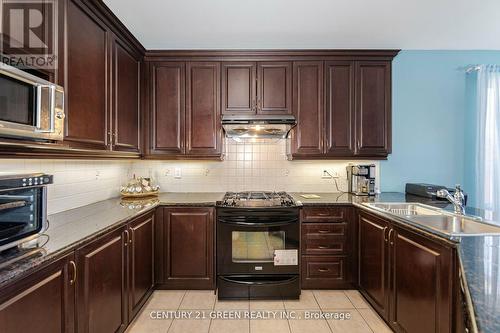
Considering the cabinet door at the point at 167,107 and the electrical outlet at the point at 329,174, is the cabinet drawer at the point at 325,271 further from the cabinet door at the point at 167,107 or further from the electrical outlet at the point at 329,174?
the cabinet door at the point at 167,107

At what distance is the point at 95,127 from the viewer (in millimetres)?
1952

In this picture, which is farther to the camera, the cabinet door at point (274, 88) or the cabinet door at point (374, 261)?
the cabinet door at point (274, 88)

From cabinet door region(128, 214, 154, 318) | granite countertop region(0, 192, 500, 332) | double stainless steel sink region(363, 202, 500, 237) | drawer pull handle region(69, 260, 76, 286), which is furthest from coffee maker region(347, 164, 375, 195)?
drawer pull handle region(69, 260, 76, 286)

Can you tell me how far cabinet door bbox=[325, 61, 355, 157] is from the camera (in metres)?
2.83

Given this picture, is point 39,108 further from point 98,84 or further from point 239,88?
point 239,88

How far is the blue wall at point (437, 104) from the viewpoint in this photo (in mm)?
2988

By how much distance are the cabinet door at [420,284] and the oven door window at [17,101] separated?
2.24 metres

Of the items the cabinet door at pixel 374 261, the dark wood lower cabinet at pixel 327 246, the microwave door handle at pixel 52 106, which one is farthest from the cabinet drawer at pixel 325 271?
the microwave door handle at pixel 52 106

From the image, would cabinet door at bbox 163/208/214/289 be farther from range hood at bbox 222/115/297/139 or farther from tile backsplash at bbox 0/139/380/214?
range hood at bbox 222/115/297/139

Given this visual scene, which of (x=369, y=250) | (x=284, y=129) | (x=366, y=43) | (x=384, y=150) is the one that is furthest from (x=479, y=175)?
(x=284, y=129)

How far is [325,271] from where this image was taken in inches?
102

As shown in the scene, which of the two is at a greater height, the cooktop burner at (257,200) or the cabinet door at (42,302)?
the cooktop burner at (257,200)

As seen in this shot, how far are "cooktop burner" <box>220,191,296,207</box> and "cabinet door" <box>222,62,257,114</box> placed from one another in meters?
0.92

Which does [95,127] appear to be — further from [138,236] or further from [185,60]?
[185,60]
